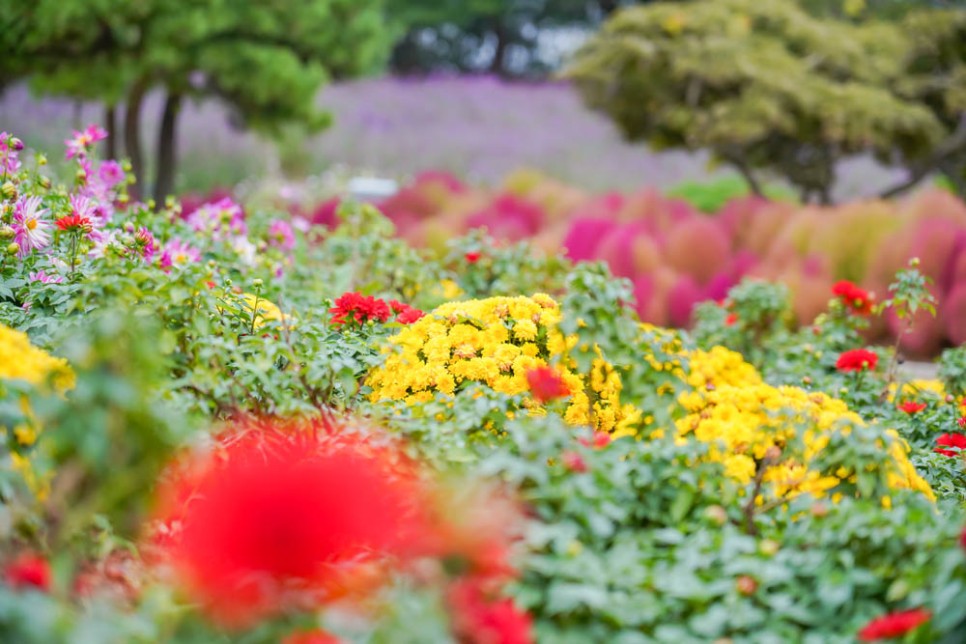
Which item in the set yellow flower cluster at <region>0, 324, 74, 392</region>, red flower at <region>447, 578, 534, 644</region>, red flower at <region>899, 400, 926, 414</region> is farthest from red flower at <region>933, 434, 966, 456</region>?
yellow flower cluster at <region>0, 324, 74, 392</region>

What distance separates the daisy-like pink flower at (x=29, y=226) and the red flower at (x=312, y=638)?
1.61 metres

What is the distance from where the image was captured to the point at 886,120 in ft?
23.9

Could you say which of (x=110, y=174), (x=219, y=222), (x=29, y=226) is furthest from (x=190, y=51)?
(x=29, y=226)

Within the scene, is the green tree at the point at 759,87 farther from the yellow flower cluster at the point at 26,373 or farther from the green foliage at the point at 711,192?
the yellow flower cluster at the point at 26,373

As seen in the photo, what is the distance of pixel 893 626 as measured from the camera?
1.23 metres

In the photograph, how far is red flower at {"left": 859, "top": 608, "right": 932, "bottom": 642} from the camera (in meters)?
1.23

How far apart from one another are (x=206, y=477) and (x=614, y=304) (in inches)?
31.3

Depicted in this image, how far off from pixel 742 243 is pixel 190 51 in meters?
4.02

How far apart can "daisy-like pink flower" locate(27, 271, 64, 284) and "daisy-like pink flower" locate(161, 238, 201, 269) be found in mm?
256

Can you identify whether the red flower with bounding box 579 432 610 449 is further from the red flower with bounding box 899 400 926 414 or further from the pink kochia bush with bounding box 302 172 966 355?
the pink kochia bush with bounding box 302 172 966 355

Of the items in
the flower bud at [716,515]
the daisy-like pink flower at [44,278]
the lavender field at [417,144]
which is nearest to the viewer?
the flower bud at [716,515]

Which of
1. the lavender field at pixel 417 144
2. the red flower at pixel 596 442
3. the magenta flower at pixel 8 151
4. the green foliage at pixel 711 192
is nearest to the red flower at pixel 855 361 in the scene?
the red flower at pixel 596 442

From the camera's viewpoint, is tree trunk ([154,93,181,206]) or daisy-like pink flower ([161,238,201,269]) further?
tree trunk ([154,93,181,206])

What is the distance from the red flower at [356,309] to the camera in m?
2.33
